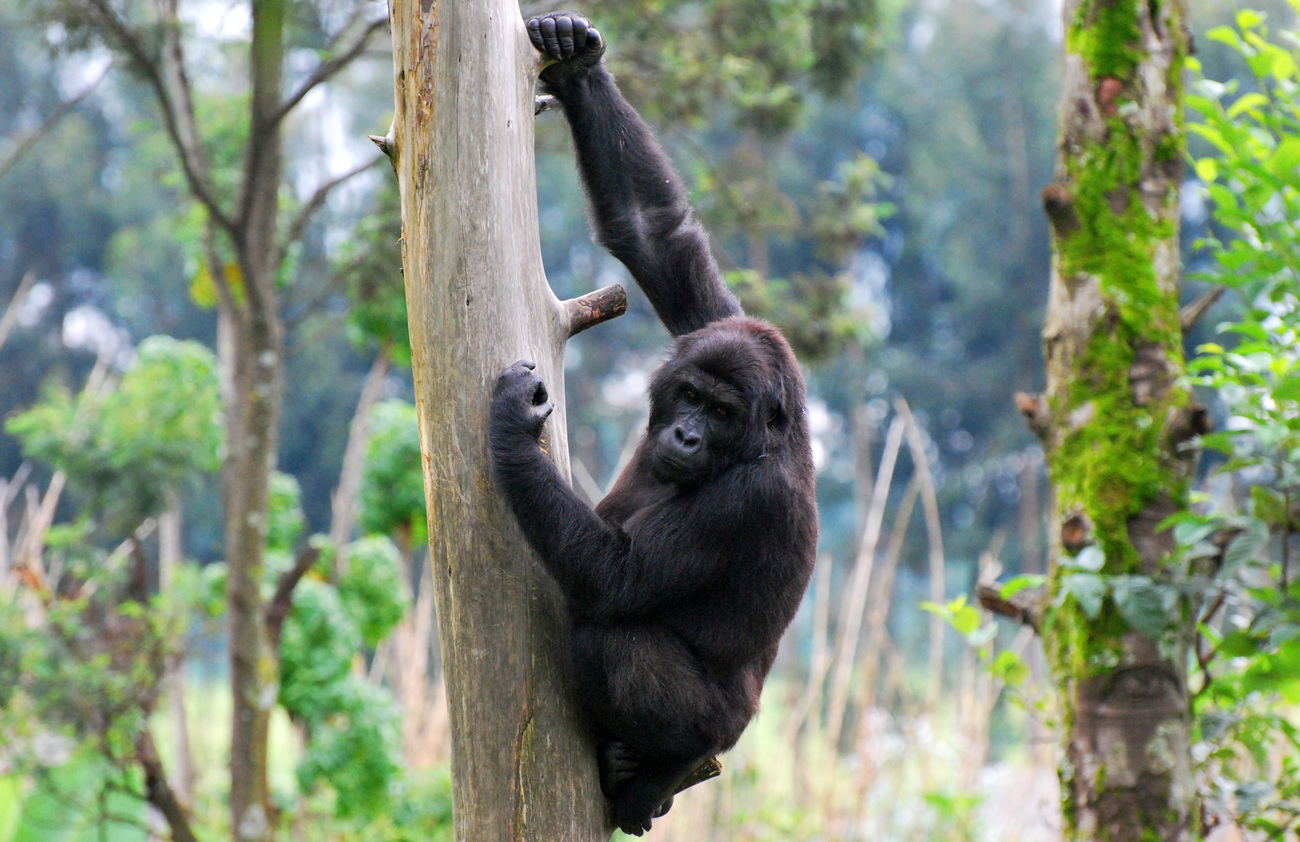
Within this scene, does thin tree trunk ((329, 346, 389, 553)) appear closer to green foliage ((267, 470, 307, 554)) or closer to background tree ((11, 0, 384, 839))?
green foliage ((267, 470, 307, 554))

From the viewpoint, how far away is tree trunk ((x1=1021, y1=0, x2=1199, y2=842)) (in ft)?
13.0

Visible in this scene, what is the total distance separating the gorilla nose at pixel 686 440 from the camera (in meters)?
3.36

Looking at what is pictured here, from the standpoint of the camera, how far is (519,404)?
2914 mm

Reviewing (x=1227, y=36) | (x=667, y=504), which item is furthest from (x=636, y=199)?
A: (x=1227, y=36)

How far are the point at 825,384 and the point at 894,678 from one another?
1949 cm

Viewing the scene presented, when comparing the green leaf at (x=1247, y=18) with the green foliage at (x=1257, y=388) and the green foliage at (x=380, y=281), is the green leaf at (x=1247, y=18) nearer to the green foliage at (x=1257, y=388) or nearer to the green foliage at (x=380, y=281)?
the green foliage at (x=1257, y=388)

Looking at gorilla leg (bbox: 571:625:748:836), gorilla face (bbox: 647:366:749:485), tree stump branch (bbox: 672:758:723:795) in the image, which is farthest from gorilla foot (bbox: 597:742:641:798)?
gorilla face (bbox: 647:366:749:485)

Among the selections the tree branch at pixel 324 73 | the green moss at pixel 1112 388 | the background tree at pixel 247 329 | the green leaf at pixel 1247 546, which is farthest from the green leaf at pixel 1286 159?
the background tree at pixel 247 329

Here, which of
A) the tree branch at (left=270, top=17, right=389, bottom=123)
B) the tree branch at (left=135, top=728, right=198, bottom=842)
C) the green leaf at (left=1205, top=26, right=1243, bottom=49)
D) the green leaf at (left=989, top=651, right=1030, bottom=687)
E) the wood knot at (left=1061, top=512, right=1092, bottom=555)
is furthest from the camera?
the tree branch at (left=135, top=728, right=198, bottom=842)

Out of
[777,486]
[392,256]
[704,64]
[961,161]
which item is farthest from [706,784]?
[961,161]

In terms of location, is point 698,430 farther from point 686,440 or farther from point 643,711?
point 643,711

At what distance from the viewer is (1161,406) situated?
419 cm

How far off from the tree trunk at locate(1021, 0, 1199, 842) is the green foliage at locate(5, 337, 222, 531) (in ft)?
19.7

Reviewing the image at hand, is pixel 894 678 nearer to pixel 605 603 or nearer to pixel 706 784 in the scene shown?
pixel 706 784
